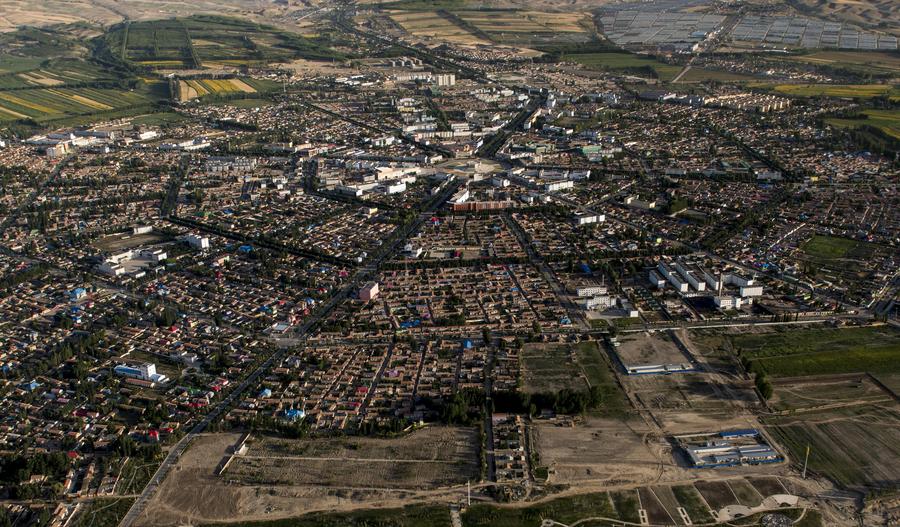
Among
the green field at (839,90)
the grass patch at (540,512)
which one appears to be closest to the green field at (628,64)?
the green field at (839,90)

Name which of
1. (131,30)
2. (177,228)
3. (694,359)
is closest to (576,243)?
(694,359)

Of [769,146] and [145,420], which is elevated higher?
[769,146]

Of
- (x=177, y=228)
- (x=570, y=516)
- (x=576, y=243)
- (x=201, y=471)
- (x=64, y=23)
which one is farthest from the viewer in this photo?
(x=64, y=23)

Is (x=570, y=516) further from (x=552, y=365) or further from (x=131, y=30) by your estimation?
(x=131, y=30)

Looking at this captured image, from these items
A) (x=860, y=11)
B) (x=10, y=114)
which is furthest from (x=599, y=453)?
(x=860, y=11)

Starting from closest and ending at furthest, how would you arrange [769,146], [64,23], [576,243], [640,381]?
1. [640,381]
2. [576,243]
3. [769,146]
4. [64,23]

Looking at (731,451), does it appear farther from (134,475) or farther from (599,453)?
(134,475)

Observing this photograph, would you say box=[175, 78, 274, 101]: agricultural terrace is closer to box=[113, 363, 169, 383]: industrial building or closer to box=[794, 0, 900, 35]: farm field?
box=[113, 363, 169, 383]: industrial building

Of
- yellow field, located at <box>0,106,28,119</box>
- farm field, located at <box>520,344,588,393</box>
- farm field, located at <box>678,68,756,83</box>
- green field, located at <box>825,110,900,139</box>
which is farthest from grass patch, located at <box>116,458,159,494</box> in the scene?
farm field, located at <box>678,68,756,83</box>
